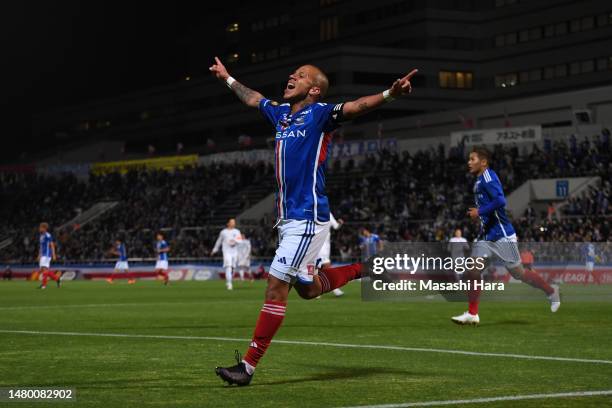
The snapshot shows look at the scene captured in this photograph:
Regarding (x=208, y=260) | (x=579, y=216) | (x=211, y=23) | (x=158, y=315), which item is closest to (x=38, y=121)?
(x=211, y=23)

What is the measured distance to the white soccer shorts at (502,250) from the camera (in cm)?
1586

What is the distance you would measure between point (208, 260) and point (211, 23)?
72.3m

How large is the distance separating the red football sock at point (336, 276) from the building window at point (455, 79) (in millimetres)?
80613

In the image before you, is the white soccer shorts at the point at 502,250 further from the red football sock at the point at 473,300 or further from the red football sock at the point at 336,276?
the red football sock at the point at 336,276

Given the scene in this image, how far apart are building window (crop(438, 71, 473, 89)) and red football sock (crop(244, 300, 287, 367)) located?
270ft

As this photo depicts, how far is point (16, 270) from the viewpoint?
2242 inches

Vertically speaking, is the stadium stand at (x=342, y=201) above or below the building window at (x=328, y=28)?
below

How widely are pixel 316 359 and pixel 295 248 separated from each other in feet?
7.31

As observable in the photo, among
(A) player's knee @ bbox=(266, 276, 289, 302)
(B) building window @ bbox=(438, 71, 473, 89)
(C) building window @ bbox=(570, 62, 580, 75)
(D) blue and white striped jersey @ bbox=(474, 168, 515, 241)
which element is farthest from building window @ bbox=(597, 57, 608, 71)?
(A) player's knee @ bbox=(266, 276, 289, 302)

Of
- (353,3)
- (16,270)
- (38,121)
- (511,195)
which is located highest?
(353,3)

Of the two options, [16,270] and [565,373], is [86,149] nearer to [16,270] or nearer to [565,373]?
[16,270]

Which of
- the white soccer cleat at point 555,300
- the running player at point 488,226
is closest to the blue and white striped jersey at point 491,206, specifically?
the running player at point 488,226

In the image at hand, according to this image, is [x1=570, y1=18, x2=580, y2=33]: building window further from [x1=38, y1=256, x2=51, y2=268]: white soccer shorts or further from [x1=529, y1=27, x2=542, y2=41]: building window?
[x1=38, y1=256, x2=51, y2=268]: white soccer shorts

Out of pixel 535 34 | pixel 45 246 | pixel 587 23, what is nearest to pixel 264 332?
pixel 45 246
